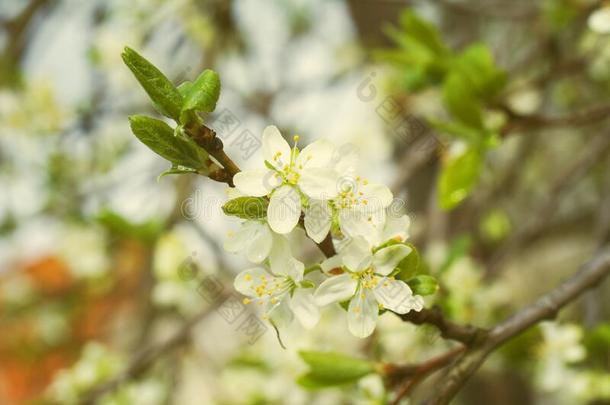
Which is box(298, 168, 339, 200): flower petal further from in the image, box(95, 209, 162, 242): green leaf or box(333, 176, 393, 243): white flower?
box(95, 209, 162, 242): green leaf

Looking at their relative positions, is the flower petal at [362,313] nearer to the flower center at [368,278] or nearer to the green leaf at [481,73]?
the flower center at [368,278]

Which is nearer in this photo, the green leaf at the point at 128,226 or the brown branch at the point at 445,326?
the brown branch at the point at 445,326

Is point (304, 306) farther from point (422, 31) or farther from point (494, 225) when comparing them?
point (494, 225)

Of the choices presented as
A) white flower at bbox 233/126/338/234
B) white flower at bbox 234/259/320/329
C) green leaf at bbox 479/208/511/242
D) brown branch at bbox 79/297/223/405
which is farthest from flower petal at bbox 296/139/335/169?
green leaf at bbox 479/208/511/242

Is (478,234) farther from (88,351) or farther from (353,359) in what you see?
(353,359)

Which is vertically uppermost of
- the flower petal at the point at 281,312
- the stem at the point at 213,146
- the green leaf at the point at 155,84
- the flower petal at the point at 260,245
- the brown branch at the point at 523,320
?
the green leaf at the point at 155,84

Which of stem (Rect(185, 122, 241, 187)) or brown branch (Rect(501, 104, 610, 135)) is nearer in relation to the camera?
stem (Rect(185, 122, 241, 187))

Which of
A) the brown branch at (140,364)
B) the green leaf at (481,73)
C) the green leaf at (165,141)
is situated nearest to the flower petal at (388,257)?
the green leaf at (165,141)
